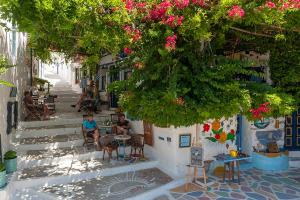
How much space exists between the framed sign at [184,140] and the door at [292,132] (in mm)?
4371

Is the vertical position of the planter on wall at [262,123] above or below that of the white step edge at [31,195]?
above

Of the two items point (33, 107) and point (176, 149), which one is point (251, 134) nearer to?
point (176, 149)

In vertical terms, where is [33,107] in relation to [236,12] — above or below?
below

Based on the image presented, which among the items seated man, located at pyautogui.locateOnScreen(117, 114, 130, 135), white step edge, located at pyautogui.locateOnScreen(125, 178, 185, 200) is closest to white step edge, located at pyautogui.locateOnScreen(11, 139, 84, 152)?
seated man, located at pyautogui.locateOnScreen(117, 114, 130, 135)

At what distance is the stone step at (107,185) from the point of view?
8.34 metres

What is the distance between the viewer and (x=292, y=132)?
11719mm

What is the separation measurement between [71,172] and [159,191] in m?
3.06

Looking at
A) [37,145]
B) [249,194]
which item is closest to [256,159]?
[249,194]

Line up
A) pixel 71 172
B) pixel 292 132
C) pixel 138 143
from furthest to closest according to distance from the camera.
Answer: pixel 292 132 → pixel 138 143 → pixel 71 172

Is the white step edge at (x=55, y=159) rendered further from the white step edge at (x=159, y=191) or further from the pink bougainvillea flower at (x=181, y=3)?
the pink bougainvillea flower at (x=181, y=3)

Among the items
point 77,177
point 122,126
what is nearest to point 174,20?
point 77,177

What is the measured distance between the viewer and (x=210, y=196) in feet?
27.6

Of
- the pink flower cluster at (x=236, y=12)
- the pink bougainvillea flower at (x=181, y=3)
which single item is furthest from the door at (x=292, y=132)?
the pink bougainvillea flower at (x=181, y=3)

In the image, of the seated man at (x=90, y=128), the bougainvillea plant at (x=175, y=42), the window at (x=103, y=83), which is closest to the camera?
the bougainvillea plant at (x=175, y=42)
